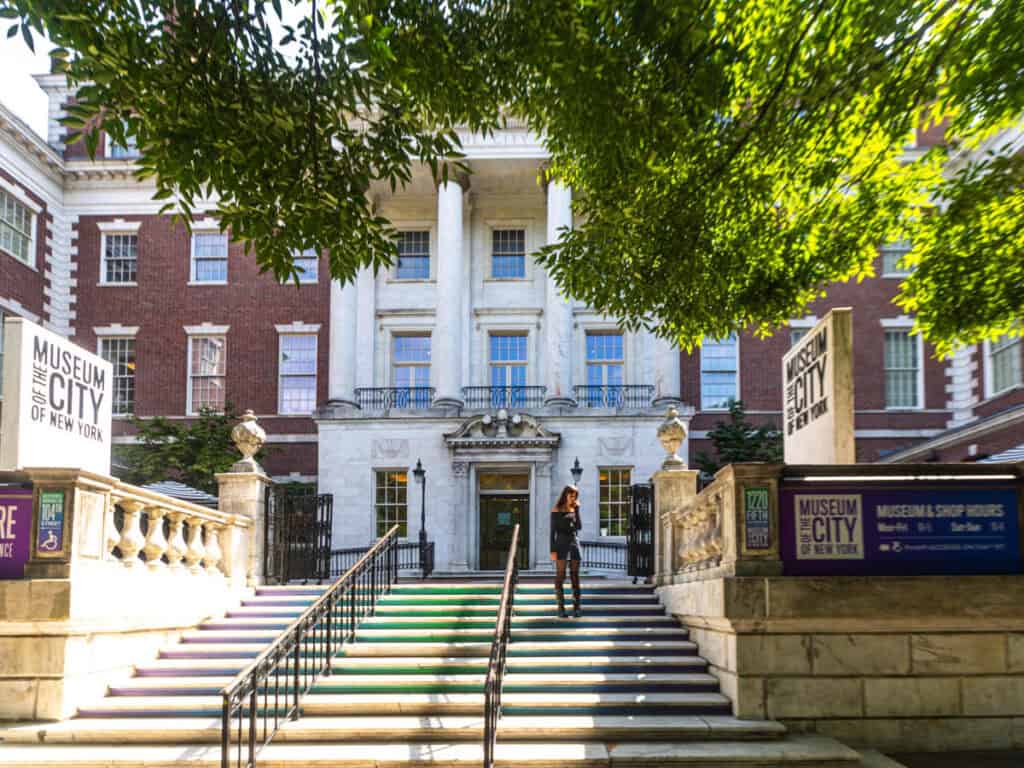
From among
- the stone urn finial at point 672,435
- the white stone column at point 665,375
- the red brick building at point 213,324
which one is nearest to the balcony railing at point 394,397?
the red brick building at point 213,324

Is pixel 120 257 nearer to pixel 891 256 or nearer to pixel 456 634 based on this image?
pixel 456 634

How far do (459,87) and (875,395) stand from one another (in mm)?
24076

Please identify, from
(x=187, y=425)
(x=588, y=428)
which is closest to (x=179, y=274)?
(x=187, y=425)

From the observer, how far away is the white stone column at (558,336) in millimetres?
27791

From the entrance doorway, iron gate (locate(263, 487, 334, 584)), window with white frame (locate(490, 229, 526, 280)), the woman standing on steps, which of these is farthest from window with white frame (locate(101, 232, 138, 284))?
the woman standing on steps

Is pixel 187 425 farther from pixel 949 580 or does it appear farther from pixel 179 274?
pixel 949 580

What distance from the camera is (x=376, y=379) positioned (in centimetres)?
3020

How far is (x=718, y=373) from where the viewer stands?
29.7 meters

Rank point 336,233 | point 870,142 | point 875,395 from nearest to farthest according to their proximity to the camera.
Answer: point 336,233, point 870,142, point 875,395

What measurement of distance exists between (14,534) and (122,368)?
22791mm

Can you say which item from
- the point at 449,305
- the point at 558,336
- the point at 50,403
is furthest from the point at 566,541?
the point at 449,305

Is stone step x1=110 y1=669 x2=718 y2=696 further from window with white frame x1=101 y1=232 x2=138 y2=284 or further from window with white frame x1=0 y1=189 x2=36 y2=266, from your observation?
window with white frame x1=101 y1=232 x2=138 y2=284

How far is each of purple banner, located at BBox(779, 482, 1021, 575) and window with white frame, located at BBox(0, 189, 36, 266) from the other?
26.8m

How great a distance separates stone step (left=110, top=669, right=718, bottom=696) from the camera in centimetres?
1037
